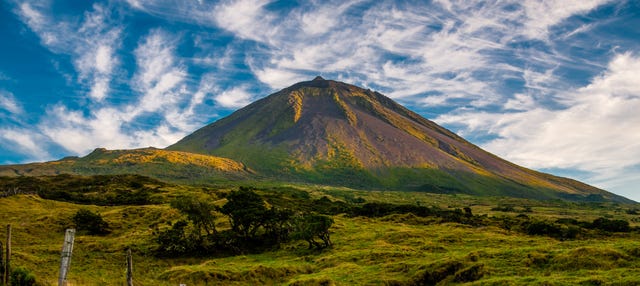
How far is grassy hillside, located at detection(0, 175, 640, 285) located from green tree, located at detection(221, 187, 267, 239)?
6.50 metres

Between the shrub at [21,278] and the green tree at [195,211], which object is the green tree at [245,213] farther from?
the shrub at [21,278]

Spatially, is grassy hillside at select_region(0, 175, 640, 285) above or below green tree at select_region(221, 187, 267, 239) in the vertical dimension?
below

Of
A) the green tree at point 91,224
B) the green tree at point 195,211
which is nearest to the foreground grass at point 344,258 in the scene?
the green tree at point 91,224

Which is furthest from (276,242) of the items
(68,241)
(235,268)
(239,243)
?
(68,241)

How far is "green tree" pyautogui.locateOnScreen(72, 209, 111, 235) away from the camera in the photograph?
69125 mm

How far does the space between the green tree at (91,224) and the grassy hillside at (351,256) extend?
6.40ft

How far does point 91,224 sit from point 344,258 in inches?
1900

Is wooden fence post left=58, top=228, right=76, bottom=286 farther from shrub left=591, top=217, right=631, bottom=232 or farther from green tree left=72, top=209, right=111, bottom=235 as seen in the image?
shrub left=591, top=217, right=631, bottom=232

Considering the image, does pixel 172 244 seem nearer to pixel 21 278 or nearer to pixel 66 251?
pixel 21 278

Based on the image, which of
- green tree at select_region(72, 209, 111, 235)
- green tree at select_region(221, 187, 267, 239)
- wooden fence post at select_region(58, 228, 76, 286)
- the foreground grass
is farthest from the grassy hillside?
wooden fence post at select_region(58, 228, 76, 286)

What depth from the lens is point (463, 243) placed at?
5381cm

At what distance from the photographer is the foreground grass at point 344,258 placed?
1262 inches

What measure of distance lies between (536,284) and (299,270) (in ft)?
83.7

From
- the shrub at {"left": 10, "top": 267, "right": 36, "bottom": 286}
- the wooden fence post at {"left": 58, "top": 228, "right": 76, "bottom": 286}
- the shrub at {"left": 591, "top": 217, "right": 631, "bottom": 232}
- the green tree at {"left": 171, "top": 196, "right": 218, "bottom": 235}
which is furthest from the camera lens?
the shrub at {"left": 591, "top": 217, "right": 631, "bottom": 232}
